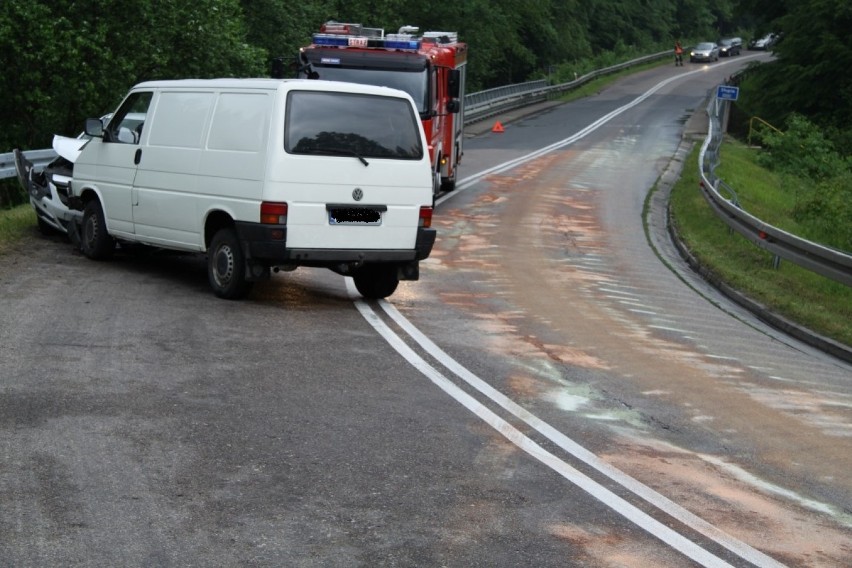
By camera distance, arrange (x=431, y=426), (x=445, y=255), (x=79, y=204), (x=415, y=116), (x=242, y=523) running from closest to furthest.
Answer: (x=242, y=523)
(x=431, y=426)
(x=415, y=116)
(x=79, y=204)
(x=445, y=255)

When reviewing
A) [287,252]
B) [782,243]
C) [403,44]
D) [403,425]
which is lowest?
[782,243]

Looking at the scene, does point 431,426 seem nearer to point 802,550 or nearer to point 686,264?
point 802,550

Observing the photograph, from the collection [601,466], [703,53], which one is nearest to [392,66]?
[601,466]

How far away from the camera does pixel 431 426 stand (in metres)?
7.69

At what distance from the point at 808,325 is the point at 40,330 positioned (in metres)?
7.85

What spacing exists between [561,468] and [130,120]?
28.2 ft

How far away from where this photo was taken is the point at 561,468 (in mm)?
6938

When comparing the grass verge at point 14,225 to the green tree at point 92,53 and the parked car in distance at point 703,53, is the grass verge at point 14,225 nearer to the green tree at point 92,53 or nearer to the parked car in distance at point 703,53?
the green tree at point 92,53

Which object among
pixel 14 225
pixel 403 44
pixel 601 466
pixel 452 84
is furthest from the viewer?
pixel 452 84

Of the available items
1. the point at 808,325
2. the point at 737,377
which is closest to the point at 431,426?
the point at 737,377

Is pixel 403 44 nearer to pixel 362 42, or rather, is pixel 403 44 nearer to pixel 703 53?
pixel 362 42

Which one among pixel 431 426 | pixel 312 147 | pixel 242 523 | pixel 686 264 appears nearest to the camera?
pixel 242 523

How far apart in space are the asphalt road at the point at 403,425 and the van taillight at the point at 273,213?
2.76 feet

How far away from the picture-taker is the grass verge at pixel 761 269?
1383 cm
